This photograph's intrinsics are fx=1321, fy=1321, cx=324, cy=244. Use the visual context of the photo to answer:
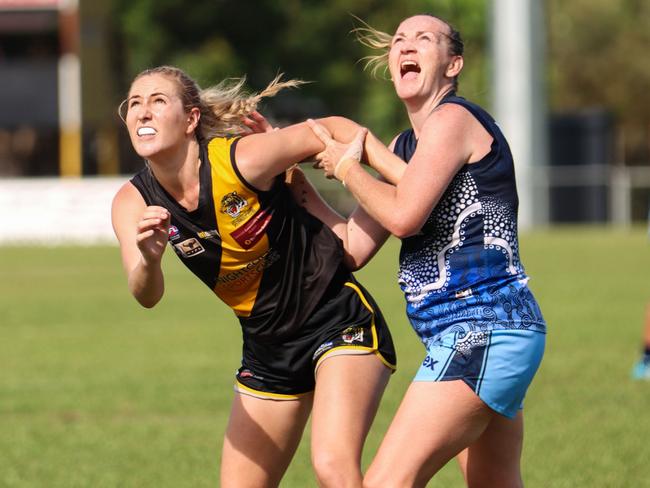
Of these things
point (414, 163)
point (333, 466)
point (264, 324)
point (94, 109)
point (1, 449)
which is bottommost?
point (1, 449)

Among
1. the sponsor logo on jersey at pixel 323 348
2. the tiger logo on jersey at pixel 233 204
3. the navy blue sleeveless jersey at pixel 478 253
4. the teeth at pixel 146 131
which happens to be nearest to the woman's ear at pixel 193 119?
the teeth at pixel 146 131

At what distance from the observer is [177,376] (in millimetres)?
11781

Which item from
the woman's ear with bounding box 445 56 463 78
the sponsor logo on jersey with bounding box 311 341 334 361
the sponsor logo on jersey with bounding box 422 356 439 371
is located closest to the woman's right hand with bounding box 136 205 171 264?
the sponsor logo on jersey with bounding box 311 341 334 361

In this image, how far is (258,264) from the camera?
549 centimetres

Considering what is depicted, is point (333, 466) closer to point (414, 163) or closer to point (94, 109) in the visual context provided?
point (414, 163)

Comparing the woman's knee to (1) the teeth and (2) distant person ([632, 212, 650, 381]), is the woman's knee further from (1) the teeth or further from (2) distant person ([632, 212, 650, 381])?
(2) distant person ([632, 212, 650, 381])

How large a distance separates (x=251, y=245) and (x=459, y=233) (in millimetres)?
961

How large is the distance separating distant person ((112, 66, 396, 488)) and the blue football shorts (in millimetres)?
564

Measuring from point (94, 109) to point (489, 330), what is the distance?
1631 inches

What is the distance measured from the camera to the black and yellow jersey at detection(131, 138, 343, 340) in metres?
5.37

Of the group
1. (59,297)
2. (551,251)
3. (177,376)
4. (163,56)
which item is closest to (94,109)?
(163,56)

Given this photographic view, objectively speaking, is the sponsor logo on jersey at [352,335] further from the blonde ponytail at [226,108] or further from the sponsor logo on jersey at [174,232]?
the blonde ponytail at [226,108]

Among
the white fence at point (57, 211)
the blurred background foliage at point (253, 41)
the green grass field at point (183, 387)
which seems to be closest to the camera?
the green grass field at point (183, 387)

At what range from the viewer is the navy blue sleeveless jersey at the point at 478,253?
4840 mm
